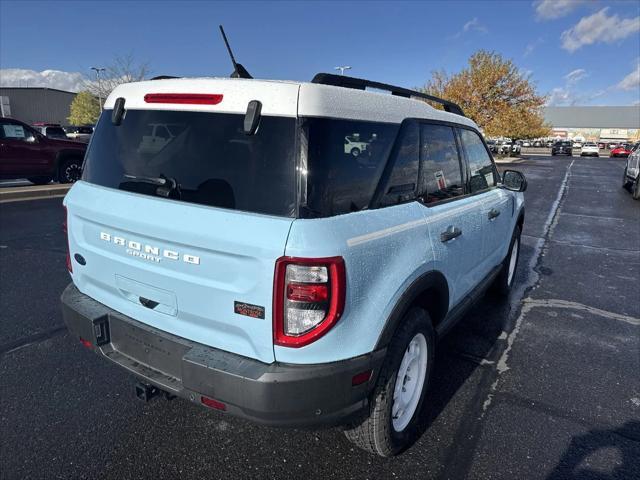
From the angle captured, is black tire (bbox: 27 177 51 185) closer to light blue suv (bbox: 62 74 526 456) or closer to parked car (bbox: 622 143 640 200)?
light blue suv (bbox: 62 74 526 456)

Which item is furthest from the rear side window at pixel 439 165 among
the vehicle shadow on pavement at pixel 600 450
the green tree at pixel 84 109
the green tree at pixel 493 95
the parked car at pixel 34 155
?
the green tree at pixel 84 109

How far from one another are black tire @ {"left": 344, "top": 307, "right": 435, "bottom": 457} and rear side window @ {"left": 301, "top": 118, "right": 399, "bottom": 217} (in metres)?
0.71

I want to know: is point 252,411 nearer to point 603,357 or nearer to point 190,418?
point 190,418

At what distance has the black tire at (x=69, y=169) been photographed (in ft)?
41.4

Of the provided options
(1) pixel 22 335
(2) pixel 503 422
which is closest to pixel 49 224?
(1) pixel 22 335

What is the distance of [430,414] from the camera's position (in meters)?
2.75

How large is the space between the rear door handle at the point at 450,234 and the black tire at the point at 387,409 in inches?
18.6

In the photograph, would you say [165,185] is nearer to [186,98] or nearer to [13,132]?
[186,98]

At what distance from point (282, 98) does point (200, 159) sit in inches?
20.4

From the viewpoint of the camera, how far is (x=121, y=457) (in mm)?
2295

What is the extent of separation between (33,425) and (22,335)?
1.37 metres

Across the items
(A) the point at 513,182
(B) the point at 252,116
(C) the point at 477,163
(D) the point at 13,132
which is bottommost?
(A) the point at 513,182

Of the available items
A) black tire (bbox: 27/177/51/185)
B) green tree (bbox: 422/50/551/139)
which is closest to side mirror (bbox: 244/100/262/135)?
black tire (bbox: 27/177/51/185)

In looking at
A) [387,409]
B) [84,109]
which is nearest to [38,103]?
[84,109]
